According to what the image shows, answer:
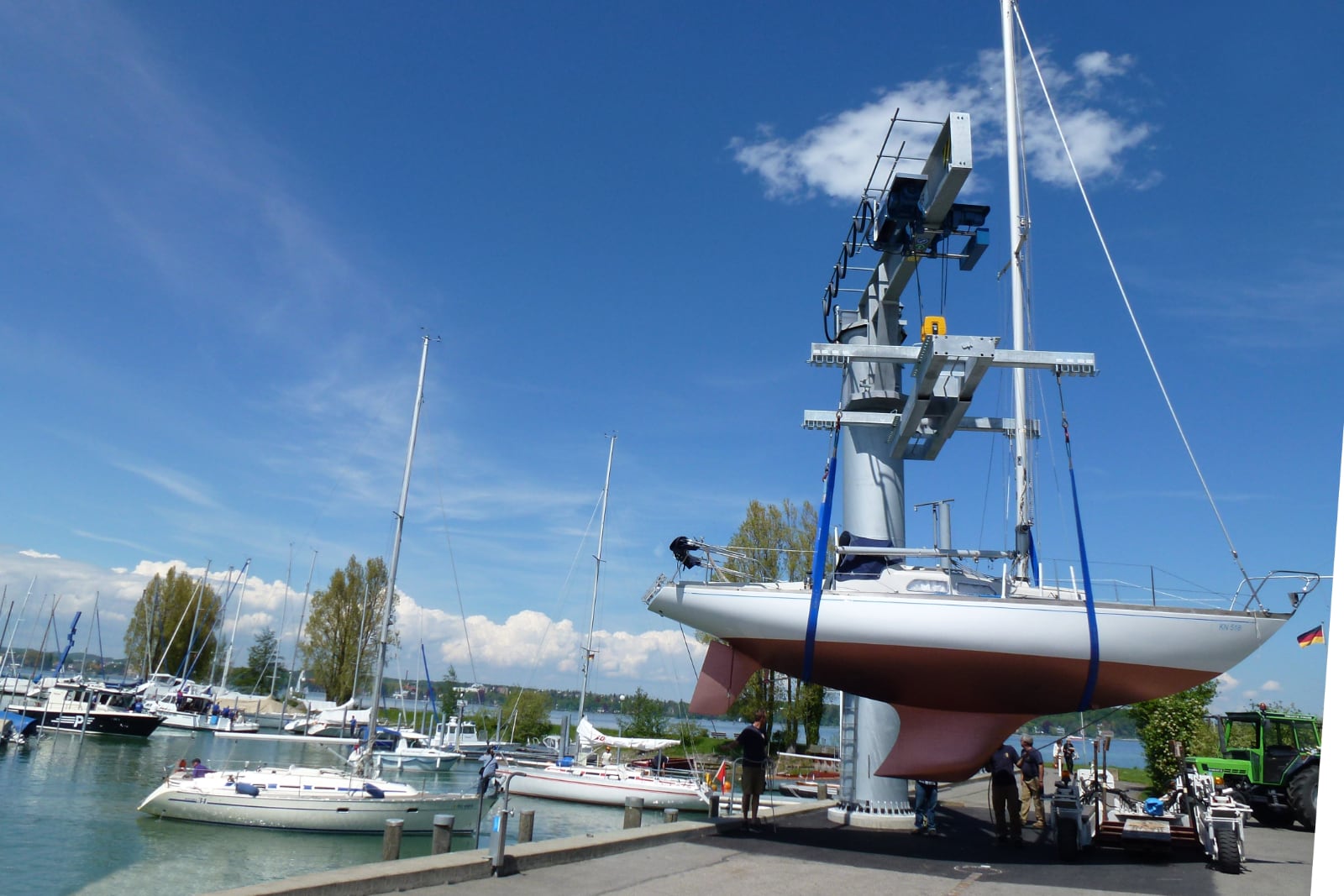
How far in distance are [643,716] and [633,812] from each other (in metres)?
33.0

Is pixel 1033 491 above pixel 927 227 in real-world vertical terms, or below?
below

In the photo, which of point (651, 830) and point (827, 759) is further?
point (827, 759)

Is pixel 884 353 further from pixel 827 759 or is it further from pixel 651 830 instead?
pixel 827 759

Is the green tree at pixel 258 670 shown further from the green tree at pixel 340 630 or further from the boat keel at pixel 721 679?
the boat keel at pixel 721 679

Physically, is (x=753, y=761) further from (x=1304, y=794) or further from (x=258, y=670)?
(x=258, y=670)

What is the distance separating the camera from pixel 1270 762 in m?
18.5

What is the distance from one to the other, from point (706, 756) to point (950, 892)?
29.9 m

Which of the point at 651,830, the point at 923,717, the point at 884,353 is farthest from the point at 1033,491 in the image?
the point at 651,830

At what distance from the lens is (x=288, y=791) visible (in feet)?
66.9

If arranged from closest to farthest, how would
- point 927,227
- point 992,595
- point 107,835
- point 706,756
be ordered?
point 992,595, point 927,227, point 107,835, point 706,756

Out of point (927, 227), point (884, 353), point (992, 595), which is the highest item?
point (927, 227)

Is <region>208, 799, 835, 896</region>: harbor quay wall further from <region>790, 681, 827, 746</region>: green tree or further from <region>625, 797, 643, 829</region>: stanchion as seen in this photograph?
<region>790, 681, 827, 746</region>: green tree

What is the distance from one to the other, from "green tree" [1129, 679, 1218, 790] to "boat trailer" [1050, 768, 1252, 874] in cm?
1295

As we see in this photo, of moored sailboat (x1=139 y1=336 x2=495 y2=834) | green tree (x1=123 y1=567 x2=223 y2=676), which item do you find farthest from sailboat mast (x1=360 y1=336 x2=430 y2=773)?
green tree (x1=123 y1=567 x2=223 y2=676)
